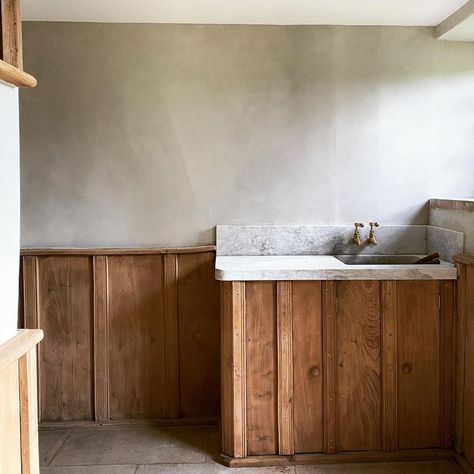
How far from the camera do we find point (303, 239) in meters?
3.16

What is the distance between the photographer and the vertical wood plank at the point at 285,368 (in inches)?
104

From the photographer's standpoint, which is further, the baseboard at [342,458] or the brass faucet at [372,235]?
the brass faucet at [372,235]

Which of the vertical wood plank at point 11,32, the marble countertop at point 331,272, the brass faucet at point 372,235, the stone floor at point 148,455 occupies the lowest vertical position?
the stone floor at point 148,455

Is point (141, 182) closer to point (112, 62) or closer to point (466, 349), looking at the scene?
point (112, 62)

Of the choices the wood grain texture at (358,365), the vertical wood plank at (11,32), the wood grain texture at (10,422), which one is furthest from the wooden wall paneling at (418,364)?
the vertical wood plank at (11,32)

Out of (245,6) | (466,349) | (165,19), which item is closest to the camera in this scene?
(466,349)

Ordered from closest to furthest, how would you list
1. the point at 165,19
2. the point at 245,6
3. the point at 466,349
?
the point at 466,349
the point at 245,6
the point at 165,19

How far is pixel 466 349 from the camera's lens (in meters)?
2.59

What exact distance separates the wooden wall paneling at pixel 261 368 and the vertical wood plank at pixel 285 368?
0.02m

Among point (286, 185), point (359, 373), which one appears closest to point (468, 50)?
point (286, 185)

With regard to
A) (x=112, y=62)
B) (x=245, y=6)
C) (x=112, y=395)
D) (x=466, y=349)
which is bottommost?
(x=112, y=395)

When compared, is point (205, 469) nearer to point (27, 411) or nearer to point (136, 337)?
point (136, 337)

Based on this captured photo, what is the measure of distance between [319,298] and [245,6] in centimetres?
154

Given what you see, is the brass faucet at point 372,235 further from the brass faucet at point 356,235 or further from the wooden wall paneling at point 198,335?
the wooden wall paneling at point 198,335
